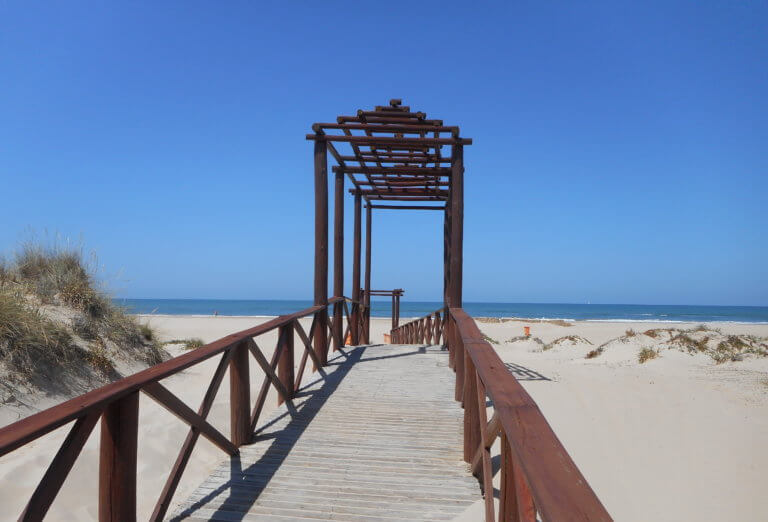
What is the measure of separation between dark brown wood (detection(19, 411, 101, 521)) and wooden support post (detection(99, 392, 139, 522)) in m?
0.27

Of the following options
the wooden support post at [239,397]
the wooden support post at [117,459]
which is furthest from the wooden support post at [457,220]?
the wooden support post at [117,459]

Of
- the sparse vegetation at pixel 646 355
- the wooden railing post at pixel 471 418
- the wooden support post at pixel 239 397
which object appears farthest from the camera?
the sparse vegetation at pixel 646 355

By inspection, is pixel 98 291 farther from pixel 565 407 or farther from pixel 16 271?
pixel 565 407

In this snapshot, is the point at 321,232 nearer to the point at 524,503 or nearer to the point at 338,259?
the point at 338,259

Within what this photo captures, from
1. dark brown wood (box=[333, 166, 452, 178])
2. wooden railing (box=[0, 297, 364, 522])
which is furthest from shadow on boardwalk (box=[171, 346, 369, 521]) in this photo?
dark brown wood (box=[333, 166, 452, 178])

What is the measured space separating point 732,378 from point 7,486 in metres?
10.6

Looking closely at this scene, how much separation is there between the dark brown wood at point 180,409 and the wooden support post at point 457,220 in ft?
13.3

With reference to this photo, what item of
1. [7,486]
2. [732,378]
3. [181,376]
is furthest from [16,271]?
[732,378]

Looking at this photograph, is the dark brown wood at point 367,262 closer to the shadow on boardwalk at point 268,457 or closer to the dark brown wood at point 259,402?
the shadow on boardwalk at point 268,457

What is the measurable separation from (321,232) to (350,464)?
12.2 ft

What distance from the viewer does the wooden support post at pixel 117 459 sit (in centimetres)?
226

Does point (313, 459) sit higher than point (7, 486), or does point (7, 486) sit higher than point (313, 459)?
point (313, 459)

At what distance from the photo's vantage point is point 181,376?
329 inches

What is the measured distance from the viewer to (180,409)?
2.85 m
